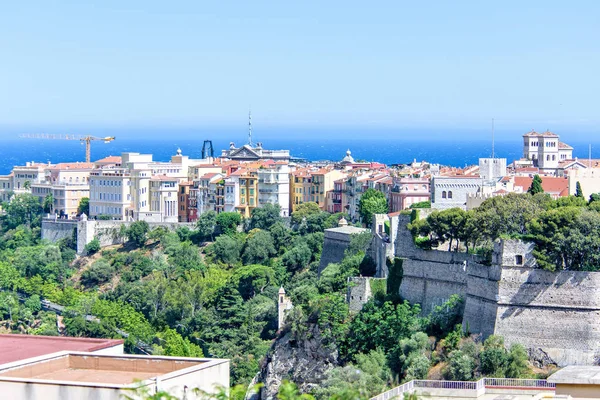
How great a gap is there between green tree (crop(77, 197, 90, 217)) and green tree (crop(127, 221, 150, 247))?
942 cm

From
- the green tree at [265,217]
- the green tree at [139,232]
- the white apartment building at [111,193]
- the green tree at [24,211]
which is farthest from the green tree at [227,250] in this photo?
the green tree at [24,211]

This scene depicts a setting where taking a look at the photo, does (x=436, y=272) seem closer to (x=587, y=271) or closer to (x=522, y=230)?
(x=522, y=230)

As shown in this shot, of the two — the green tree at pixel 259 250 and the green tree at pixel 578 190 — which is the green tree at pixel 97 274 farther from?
the green tree at pixel 578 190

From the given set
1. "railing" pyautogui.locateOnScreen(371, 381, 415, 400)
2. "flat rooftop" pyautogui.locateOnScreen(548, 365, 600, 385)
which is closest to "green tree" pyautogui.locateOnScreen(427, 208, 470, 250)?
"railing" pyautogui.locateOnScreen(371, 381, 415, 400)

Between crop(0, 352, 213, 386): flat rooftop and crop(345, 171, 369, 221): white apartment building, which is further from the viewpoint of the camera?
crop(345, 171, 369, 221): white apartment building

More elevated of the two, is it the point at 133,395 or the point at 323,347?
the point at 133,395

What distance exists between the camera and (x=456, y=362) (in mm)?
38188

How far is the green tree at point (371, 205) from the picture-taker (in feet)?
217

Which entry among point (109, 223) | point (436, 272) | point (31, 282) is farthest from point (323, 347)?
point (109, 223)

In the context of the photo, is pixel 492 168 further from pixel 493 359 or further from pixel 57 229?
pixel 57 229

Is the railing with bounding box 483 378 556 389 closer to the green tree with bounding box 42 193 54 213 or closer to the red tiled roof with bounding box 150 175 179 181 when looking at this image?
the red tiled roof with bounding box 150 175 179 181

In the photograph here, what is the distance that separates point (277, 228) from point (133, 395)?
2214 inches

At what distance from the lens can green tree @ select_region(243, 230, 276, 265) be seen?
70562mm

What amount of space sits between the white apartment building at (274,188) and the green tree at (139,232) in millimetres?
7021
